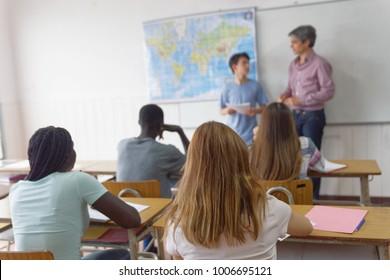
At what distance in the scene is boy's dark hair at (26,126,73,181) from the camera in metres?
1.60

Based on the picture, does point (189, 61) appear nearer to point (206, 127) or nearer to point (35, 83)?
point (35, 83)

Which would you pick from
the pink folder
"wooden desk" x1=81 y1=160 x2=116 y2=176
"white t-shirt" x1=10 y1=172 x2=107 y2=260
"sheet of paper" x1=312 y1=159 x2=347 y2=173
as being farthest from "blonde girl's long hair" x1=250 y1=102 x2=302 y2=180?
"wooden desk" x1=81 y1=160 x2=116 y2=176

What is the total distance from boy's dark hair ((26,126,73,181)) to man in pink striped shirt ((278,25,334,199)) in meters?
2.62

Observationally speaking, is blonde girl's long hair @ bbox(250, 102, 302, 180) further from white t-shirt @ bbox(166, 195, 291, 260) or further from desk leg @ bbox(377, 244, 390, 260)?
white t-shirt @ bbox(166, 195, 291, 260)

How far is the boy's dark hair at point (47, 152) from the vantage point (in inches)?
62.9

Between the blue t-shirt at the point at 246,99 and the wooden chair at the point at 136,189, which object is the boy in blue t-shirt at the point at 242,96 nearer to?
the blue t-shirt at the point at 246,99

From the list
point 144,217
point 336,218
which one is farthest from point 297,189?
point 144,217

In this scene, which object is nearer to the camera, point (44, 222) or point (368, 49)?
point (44, 222)

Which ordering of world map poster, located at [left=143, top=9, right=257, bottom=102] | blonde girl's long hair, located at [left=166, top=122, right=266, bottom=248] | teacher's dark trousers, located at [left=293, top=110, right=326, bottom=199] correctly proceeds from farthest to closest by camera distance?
1. world map poster, located at [left=143, top=9, right=257, bottom=102]
2. teacher's dark trousers, located at [left=293, top=110, right=326, bottom=199]
3. blonde girl's long hair, located at [left=166, top=122, right=266, bottom=248]

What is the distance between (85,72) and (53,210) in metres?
3.46

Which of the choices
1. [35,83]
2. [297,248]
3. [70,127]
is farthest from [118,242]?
[35,83]
